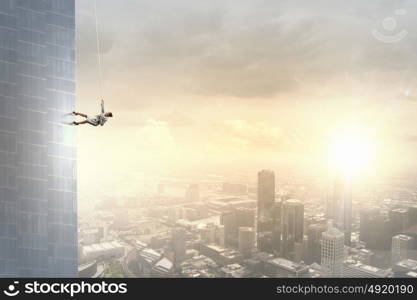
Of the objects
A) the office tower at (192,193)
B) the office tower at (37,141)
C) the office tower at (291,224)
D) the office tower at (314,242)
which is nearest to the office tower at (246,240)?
the office tower at (291,224)

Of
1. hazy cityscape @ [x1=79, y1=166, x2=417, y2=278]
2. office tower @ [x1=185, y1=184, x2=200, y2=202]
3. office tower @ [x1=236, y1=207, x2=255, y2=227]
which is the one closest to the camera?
hazy cityscape @ [x1=79, y1=166, x2=417, y2=278]

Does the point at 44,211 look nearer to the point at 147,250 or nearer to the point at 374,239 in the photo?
the point at 147,250

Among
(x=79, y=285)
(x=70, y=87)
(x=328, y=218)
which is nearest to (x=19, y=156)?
(x=70, y=87)

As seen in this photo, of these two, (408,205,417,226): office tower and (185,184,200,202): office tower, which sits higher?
(185,184,200,202): office tower

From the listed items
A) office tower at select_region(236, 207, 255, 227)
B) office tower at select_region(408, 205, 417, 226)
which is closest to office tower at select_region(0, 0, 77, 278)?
office tower at select_region(236, 207, 255, 227)

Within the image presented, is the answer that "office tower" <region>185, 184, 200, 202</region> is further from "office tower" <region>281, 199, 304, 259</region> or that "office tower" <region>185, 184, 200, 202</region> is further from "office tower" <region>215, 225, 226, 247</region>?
"office tower" <region>281, 199, 304, 259</region>

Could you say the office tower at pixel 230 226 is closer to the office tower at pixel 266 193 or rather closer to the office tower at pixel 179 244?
the office tower at pixel 266 193
